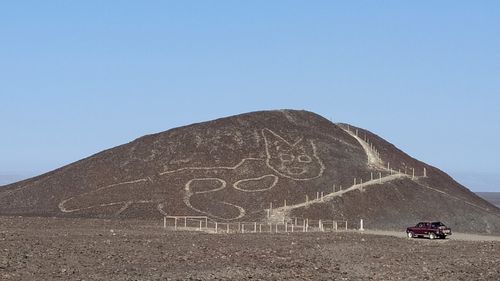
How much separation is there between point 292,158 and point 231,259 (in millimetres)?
70104

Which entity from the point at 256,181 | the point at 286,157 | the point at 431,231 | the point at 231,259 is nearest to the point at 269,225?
the point at 256,181

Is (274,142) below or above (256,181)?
above

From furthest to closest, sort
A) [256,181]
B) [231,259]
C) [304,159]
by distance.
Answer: [304,159]
[256,181]
[231,259]

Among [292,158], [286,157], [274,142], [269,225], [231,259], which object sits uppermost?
[274,142]

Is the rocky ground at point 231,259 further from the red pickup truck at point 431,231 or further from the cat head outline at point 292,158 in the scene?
the cat head outline at point 292,158

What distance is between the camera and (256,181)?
104 meters

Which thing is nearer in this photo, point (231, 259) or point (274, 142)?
point (231, 259)

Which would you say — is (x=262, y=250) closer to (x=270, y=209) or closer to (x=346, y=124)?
(x=270, y=209)

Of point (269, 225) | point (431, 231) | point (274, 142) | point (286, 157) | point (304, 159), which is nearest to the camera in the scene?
point (431, 231)

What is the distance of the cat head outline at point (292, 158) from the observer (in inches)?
4210

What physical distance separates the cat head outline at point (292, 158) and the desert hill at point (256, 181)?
152 millimetres

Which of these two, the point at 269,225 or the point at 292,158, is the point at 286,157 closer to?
the point at 292,158

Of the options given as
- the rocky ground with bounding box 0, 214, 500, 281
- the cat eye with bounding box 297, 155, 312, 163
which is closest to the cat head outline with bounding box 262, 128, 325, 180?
the cat eye with bounding box 297, 155, 312, 163

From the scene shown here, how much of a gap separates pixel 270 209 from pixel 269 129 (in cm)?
3022
